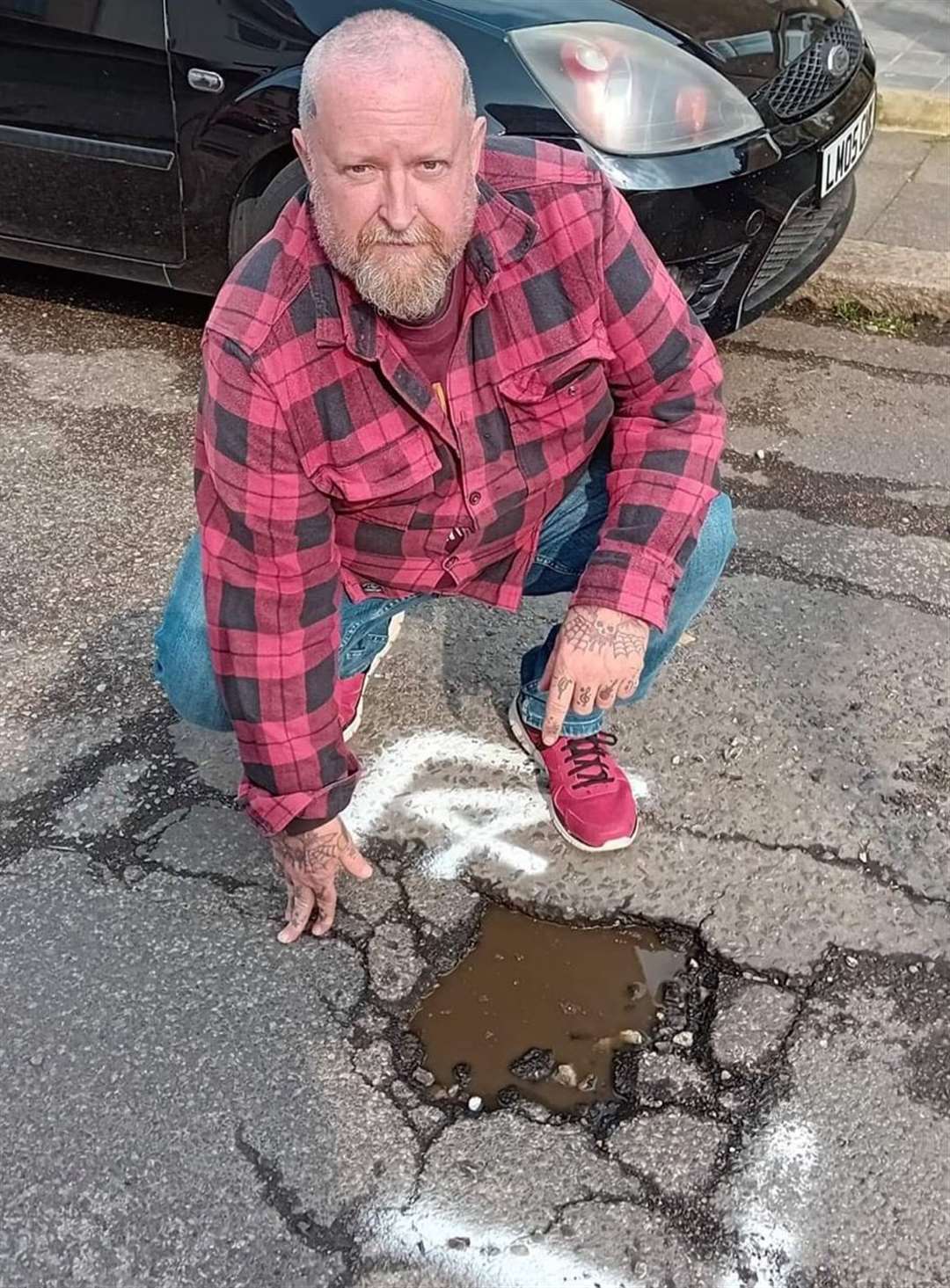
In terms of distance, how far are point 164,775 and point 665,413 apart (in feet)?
3.90

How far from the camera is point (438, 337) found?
176 centimetres

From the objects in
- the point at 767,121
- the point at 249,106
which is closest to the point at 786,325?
the point at 767,121

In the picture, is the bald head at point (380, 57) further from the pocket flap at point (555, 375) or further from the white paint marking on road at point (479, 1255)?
the white paint marking on road at point (479, 1255)

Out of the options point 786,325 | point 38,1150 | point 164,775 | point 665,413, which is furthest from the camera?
point 786,325

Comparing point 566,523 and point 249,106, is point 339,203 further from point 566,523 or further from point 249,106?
point 249,106

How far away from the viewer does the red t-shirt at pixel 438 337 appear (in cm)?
174

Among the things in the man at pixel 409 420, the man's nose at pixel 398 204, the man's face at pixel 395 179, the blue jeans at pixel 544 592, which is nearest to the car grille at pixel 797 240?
the blue jeans at pixel 544 592

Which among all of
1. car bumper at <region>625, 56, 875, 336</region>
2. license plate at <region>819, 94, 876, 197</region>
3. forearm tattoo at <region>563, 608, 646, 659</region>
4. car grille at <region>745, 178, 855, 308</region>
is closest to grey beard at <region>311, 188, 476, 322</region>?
forearm tattoo at <region>563, 608, 646, 659</region>

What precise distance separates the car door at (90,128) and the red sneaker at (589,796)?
218cm

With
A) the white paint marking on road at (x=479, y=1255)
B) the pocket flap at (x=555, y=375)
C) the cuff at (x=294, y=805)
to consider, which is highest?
the pocket flap at (x=555, y=375)

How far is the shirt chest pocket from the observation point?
5.96 feet

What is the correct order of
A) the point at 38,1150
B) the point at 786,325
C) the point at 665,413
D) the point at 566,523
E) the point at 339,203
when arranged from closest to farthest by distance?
the point at 339,203 < the point at 38,1150 < the point at 665,413 < the point at 566,523 < the point at 786,325

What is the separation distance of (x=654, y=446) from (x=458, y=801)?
80 cm

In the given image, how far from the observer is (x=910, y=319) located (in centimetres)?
409
